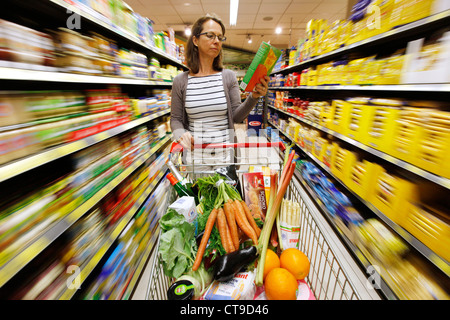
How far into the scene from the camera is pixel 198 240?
3.26 feet

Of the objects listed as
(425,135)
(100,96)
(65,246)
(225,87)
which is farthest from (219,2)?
(65,246)

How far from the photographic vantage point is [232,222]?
94 cm

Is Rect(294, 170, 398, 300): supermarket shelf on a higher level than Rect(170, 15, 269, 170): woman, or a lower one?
lower

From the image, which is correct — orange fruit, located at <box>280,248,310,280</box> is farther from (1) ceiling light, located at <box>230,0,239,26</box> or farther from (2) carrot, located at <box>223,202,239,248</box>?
(1) ceiling light, located at <box>230,0,239,26</box>

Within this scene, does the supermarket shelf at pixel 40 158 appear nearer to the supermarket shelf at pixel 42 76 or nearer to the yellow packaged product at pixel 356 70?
the supermarket shelf at pixel 42 76

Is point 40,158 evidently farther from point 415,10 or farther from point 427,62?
point 415,10

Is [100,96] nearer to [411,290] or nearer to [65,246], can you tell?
[65,246]

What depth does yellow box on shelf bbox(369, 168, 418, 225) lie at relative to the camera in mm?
1183

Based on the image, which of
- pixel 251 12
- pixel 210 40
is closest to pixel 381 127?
pixel 210 40

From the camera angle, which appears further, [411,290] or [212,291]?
[411,290]

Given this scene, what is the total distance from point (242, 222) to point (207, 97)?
1124mm

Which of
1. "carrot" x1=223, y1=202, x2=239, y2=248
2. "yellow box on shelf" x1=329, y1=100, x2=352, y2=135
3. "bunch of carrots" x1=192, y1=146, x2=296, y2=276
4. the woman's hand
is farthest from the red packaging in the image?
"yellow box on shelf" x1=329, y1=100, x2=352, y2=135
